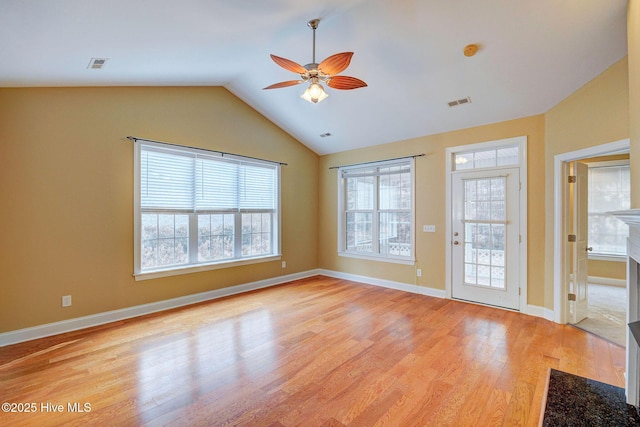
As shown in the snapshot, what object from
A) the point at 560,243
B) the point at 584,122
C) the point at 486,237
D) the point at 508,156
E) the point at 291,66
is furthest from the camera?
the point at 486,237

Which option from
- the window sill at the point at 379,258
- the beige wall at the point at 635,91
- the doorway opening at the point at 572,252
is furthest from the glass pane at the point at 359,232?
the beige wall at the point at 635,91

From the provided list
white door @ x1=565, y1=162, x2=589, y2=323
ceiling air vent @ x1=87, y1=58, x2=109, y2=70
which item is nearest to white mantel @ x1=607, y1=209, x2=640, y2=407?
white door @ x1=565, y1=162, x2=589, y2=323

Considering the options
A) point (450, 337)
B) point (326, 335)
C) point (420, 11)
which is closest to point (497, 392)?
point (450, 337)

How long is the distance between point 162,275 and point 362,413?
3226mm

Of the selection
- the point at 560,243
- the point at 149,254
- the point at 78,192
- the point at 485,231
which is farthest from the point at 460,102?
the point at 78,192

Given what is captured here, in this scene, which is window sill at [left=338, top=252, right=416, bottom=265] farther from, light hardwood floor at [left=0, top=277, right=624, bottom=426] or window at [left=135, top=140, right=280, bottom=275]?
window at [left=135, top=140, right=280, bottom=275]

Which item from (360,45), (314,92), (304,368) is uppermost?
(360,45)

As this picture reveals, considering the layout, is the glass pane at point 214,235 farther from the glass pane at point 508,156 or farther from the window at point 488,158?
the glass pane at point 508,156

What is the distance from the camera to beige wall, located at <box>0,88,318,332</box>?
2.99 meters

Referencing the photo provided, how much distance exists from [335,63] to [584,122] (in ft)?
9.47

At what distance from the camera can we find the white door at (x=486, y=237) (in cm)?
397

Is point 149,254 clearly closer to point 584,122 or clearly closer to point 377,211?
point 377,211

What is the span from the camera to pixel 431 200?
4.72 meters

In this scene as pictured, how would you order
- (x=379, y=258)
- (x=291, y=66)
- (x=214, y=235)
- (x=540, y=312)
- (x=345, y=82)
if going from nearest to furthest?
(x=291, y=66), (x=345, y=82), (x=540, y=312), (x=214, y=235), (x=379, y=258)
